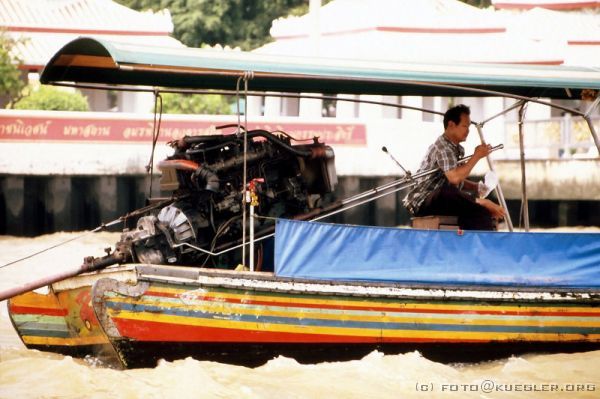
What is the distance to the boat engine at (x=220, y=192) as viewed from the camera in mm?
8062

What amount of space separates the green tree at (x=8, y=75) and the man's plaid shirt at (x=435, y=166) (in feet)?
50.2

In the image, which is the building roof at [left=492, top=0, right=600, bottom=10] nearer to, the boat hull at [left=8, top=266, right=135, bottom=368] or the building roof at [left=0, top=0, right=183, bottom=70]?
the building roof at [left=0, top=0, right=183, bottom=70]

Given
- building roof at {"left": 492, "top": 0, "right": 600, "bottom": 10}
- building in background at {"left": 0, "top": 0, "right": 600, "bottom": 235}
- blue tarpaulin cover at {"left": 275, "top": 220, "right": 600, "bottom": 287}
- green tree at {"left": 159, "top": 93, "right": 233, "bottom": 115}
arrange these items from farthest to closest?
building roof at {"left": 492, "top": 0, "right": 600, "bottom": 10} < green tree at {"left": 159, "top": 93, "right": 233, "bottom": 115} < building in background at {"left": 0, "top": 0, "right": 600, "bottom": 235} < blue tarpaulin cover at {"left": 275, "top": 220, "right": 600, "bottom": 287}

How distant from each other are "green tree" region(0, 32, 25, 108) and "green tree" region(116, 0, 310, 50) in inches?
239

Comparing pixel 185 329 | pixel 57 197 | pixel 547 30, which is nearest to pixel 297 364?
pixel 185 329

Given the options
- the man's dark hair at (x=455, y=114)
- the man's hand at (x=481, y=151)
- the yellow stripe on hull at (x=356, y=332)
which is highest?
the man's dark hair at (x=455, y=114)

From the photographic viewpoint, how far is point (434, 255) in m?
8.15

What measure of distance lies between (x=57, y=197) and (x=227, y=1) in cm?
1370

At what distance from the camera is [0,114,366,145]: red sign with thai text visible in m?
17.6

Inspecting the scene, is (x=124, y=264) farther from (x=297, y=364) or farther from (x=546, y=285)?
(x=546, y=285)

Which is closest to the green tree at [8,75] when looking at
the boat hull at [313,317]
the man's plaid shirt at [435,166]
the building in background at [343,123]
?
the building in background at [343,123]

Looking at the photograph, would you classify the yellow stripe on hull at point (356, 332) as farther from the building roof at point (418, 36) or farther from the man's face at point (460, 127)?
the building roof at point (418, 36)

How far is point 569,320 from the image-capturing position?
8.35 meters

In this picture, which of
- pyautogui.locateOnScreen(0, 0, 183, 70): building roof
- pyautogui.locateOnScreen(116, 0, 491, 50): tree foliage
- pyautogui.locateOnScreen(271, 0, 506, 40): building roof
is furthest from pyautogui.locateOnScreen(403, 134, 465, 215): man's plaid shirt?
pyautogui.locateOnScreen(116, 0, 491, 50): tree foliage
